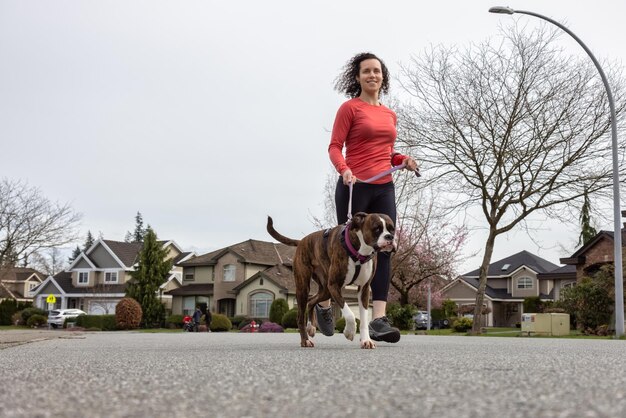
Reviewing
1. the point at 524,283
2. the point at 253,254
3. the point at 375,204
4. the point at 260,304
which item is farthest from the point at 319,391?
the point at 524,283

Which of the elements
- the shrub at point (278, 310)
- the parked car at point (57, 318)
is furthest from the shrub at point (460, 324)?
the parked car at point (57, 318)

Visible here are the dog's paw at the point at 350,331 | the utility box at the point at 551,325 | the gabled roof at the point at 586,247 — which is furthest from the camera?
the gabled roof at the point at 586,247

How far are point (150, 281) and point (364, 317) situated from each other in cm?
5329

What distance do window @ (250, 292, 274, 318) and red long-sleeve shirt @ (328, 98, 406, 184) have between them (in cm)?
5131

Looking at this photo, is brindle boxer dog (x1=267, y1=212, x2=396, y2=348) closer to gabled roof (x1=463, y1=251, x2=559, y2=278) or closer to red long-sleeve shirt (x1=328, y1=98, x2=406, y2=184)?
red long-sleeve shirt (x1=328, y1=98, x2=406, y2=184)

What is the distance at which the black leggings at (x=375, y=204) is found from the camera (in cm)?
714

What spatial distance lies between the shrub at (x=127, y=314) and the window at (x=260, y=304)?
12589 millimetres

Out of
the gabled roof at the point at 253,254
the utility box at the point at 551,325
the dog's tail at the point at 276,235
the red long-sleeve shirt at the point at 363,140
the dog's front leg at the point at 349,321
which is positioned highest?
the gabled roof at the point at 253,254

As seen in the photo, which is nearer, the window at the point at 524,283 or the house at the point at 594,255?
the house at the point at 594,255

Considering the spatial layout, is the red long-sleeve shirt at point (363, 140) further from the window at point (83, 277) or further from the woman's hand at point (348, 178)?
the window at point (83, 277)

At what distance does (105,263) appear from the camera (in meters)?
73.5

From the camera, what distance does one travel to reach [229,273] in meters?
63.2

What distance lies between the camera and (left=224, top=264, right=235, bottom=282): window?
206 ft

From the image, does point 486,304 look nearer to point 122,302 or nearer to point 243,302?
point 243,302
